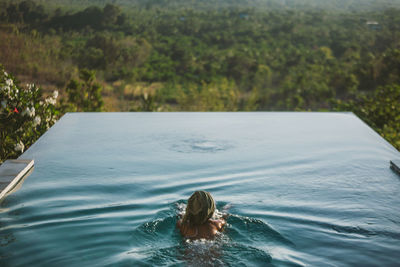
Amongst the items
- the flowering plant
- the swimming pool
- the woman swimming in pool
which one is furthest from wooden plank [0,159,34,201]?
the woman swimming in pool

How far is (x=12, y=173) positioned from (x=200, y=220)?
1501mm

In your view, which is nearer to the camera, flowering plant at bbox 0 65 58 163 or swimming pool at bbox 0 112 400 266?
swimming pool at bbox 0 112 400 266

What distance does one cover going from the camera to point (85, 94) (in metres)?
7.52

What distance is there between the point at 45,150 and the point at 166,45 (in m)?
8.81

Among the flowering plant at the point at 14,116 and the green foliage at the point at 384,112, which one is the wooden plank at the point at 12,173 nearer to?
the flowering plant at the point at 14,116

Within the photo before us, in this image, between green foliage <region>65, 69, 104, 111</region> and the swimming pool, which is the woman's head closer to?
the swimming pool

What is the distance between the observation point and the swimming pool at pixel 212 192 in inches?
82.6

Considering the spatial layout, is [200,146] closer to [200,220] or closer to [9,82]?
[9,82]

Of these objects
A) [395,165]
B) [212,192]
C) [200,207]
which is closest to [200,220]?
[200,207]

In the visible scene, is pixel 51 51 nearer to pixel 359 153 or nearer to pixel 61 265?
pixel 359 153

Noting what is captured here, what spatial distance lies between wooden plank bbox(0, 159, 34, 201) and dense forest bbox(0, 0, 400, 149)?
4.02 m

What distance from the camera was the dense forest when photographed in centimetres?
907

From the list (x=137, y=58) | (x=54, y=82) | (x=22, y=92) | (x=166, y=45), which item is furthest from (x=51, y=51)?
(x=22, y=92)

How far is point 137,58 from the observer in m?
11.5
